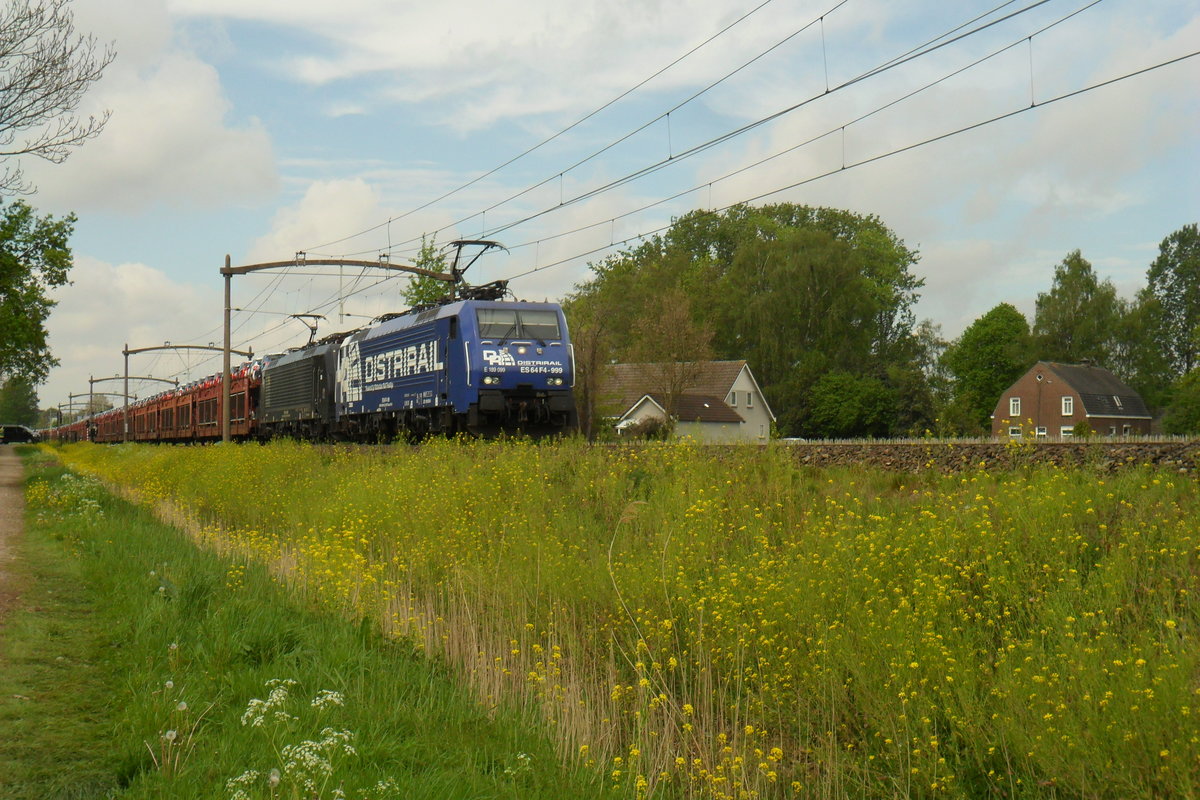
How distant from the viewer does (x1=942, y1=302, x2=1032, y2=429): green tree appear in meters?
70.7

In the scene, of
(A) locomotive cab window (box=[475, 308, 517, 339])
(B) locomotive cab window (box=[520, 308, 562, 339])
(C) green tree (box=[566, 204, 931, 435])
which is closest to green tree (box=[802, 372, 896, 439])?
(C) green tree (box=[566, 204, 931, 435])

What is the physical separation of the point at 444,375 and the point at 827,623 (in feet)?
50.1

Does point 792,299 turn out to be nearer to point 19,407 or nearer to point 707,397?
point 707,397

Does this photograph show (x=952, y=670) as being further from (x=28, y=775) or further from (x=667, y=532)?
(x=28, y=775)

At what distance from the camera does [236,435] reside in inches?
1681

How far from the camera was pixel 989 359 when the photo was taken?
7156cm

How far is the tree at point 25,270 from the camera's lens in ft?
84.6

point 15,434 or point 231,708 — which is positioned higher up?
point 15,434

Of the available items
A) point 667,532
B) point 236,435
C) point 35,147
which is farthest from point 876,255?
point 667,532

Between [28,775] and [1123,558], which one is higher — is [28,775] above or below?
below

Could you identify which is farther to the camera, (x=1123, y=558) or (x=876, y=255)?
(x=876, y=255)

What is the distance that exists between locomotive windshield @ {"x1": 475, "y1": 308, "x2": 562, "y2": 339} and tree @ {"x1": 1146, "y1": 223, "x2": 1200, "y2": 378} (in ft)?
178

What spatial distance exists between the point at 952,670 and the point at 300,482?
1311cm

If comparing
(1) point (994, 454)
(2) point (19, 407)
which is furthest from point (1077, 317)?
(2) point (19, 407)
